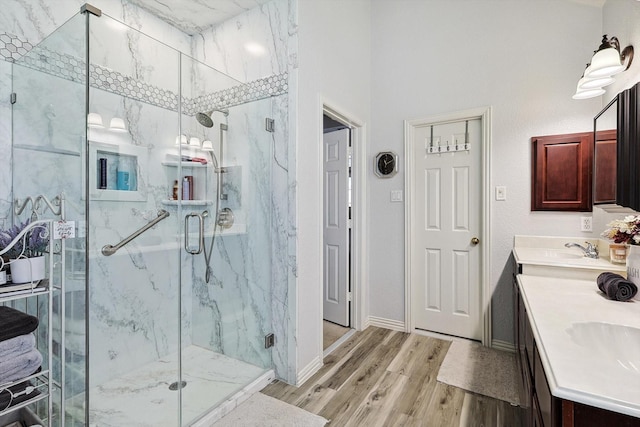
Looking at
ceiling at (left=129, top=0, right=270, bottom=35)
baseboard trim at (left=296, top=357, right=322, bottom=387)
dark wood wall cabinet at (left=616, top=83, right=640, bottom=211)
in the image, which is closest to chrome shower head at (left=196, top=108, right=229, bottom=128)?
ceiling at (left=129, top=0, right=270, bottom=35)

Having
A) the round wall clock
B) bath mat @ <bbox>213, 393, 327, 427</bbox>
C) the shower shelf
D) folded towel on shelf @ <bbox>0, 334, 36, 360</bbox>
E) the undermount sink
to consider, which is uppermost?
the round wall clock

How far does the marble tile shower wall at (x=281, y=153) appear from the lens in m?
2.19

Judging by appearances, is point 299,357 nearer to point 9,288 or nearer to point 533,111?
point 9,288

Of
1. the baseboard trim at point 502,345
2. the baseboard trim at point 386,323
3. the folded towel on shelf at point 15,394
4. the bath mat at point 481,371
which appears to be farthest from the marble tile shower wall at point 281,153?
the baseboard trim at point 502,345

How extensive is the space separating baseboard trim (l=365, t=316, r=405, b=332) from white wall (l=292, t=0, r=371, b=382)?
101cm

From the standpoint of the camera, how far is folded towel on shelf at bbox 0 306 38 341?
1.10 metres

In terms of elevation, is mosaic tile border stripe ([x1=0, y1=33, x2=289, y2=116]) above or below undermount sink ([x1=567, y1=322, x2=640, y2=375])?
above

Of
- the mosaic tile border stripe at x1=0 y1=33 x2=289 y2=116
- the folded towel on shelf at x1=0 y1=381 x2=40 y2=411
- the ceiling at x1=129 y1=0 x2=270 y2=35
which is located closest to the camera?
the folded towel on shelf at x1=0 y1=381 x2=40 y2=411

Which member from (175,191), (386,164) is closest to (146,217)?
(175,191)

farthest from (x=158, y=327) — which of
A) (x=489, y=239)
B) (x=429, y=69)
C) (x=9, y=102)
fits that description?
(x=429, y=69)

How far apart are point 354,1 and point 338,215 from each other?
202 cm

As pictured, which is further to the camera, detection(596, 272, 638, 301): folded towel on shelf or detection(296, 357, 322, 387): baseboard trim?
detection(296, 357, 322, 387): baseboard trim

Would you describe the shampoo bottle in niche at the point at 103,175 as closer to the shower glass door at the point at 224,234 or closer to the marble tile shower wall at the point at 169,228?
the marble tile shower wall at the point at 169,228

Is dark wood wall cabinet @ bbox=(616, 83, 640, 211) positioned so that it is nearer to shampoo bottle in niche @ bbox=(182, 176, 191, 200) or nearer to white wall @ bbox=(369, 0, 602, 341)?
white wall @ bbox=(369, 0, 602, 341)
